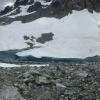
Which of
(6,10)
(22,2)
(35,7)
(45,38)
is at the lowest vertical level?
(45,38)

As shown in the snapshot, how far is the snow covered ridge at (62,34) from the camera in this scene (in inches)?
2741

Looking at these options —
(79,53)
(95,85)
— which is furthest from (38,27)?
(95,85)

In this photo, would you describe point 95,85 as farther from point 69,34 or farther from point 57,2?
point 57,2

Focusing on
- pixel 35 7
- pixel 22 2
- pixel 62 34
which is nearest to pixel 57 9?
pixel 35 7

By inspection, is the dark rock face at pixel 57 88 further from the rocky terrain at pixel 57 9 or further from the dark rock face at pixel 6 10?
the dark rock face at pixel 6 10

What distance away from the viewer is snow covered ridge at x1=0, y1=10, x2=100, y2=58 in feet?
228

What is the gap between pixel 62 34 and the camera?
84.9m

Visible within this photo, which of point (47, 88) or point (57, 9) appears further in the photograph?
point (57, 9)

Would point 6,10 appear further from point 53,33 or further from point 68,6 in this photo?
point 53,33

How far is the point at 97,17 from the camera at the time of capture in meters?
93.3

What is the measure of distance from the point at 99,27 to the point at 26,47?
18.9 metres

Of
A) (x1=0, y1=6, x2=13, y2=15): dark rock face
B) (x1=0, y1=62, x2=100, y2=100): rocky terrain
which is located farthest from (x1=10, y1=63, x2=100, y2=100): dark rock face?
(x1=0, y1=6, x2=13, y2=15): dark rock face

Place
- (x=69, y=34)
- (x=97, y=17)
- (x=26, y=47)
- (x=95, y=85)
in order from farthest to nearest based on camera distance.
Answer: (x=97, y=17) → (x=69, y=34) → (x=26, y=47) → (x=95, y=85)

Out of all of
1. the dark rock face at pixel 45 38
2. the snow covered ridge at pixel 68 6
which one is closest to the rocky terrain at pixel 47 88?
the dark rock face at pixel 45 38
